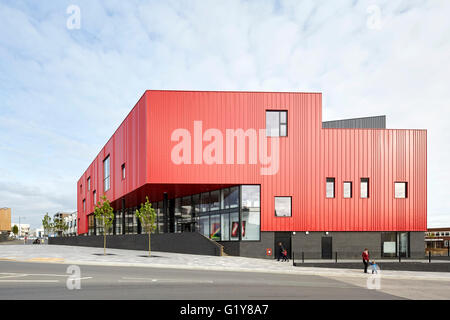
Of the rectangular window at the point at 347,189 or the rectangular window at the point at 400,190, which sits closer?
the rectangular window at the point at 347,189

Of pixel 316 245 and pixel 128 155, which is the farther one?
pixel 128 155

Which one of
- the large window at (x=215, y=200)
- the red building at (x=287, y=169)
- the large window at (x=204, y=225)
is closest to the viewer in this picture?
the red building at (x=287, y=169)

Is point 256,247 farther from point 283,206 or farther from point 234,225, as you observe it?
point 283,206

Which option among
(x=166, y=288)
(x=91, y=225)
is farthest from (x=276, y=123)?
(x=91, y=225)

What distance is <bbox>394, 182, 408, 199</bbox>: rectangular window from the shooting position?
33594mm

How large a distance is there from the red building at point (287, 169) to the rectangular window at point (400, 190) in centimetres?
9

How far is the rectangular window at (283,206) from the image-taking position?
107ft

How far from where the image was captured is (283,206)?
3272cm

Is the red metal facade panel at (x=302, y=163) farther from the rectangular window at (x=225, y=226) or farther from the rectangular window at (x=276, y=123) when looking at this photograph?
the rectangular window at (x=225, y=226)

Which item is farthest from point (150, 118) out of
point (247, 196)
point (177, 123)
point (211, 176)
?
point (247, 196)

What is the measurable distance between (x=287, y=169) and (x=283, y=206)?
3.20 m

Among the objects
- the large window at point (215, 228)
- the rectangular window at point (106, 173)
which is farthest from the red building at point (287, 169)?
the rectangular window at point (106, 173)

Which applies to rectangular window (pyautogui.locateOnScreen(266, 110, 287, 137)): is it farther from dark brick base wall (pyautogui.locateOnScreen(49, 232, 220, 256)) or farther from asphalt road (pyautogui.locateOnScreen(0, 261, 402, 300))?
asphalt road (pyautogui.locateOnScreen(0, 261, 402, 300))

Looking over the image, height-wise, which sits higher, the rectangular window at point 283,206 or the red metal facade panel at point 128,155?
the red metal facade panel at point 128,155
